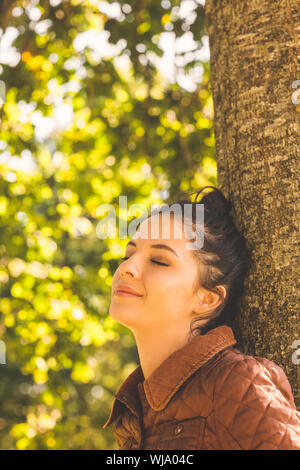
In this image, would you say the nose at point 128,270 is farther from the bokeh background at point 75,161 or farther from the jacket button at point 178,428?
the bokeh background at point 75,161

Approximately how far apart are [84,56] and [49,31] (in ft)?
1.28

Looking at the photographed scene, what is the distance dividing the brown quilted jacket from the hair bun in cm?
52

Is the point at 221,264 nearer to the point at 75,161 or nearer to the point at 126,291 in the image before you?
the point at 126,291

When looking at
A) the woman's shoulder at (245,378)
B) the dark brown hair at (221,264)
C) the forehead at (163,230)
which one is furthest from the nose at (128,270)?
the woman's shoulder at (245,378)

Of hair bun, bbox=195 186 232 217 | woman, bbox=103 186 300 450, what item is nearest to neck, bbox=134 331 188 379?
woman, bbox=103 186 300 450

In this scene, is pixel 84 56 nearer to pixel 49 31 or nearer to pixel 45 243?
pixel 49 31

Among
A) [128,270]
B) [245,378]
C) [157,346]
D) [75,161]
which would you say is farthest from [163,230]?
[75,161]

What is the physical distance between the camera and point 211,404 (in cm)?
158

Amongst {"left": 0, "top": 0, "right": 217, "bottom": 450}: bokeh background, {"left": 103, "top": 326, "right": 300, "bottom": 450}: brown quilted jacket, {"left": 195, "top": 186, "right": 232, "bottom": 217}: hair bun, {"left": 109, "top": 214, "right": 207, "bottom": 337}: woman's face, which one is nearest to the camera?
{"left": 103, "top": 326, "right": 300, "bottom": 450}: brown quilted jacket

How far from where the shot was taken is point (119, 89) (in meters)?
5.58

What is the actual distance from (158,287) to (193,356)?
11.0 inches

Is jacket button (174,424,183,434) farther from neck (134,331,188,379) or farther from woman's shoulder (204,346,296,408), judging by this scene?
neck (134,331,188,379)

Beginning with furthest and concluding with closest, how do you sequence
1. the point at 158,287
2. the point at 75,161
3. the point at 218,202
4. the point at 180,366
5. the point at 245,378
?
the point at 75,161
the point at 218,202
the point at 158,287
the point at 180,366
the point at 245,378

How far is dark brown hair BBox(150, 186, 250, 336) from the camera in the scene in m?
2.03
